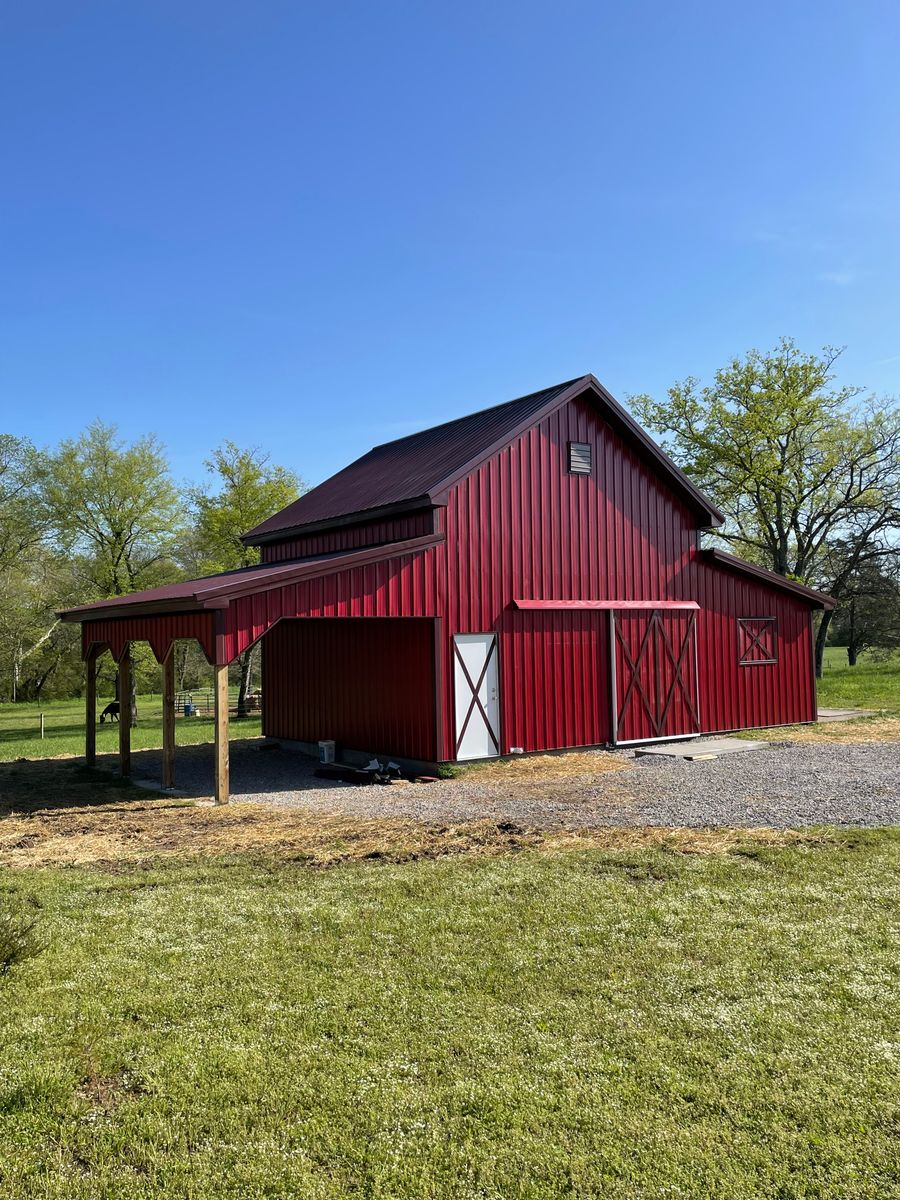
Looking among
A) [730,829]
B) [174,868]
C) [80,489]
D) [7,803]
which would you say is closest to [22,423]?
[80,489]

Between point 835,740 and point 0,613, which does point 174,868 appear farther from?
point 0,613

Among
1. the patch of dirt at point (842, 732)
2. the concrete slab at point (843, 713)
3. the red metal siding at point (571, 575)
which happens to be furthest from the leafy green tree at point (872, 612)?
the red metal siding at point (571, 575)

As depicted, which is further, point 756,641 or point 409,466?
point 756,641

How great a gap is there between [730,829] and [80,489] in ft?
90.1

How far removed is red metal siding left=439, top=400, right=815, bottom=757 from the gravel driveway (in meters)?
1.57

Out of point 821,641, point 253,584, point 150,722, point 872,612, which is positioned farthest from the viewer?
point 872,612

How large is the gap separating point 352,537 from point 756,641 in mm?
9171

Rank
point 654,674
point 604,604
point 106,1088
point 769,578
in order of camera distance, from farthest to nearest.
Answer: point 769,578, point 654,674, point 604,604, point 106,1088

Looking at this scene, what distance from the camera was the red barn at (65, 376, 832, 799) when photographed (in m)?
14.1

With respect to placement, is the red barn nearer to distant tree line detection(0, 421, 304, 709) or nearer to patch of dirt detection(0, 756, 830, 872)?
patch of dirt detection(0, 756, 830, 872)

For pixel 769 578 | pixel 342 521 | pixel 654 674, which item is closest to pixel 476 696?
pixel 654 674

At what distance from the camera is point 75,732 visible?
26.9 metres

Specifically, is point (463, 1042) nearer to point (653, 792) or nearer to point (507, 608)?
point (653, 792)

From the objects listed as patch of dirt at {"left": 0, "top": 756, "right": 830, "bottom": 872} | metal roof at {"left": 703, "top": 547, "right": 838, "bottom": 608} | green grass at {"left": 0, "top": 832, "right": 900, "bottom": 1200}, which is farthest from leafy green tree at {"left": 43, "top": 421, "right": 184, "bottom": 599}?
green grass at {"left": 0, "top": 832, "right": 900, "bottom": 1200}
